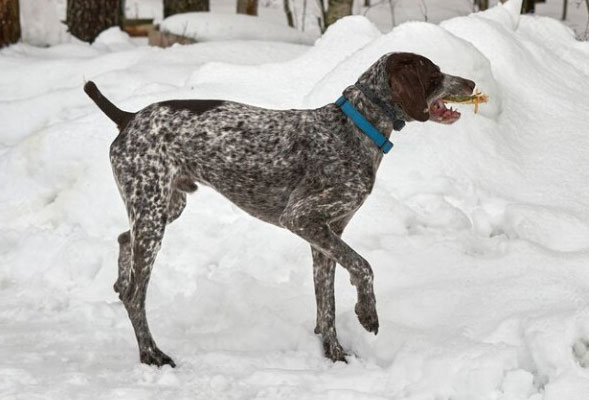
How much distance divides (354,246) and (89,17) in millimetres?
8239

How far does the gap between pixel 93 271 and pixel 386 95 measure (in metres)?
2.49

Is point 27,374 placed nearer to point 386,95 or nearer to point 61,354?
point 61,354

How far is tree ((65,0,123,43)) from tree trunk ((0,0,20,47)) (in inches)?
59.5

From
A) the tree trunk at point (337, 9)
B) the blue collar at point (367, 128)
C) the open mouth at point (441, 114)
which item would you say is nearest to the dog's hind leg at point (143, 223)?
the blue collar at point (367, 128)

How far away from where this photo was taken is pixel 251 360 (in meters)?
5.07

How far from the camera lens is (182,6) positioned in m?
14.3

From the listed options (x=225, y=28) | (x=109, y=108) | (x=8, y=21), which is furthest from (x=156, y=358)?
(x=8, y=21)

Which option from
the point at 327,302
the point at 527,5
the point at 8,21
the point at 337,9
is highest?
the point at 327,302

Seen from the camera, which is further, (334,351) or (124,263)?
(124,263)

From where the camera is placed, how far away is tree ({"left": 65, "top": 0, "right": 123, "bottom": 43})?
13.6m

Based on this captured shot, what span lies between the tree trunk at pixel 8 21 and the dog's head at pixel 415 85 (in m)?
7.86

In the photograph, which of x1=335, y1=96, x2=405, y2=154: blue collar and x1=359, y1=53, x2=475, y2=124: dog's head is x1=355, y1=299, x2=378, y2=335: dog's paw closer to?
x1=335, y1=96, x2=405, y2=154: blue collar

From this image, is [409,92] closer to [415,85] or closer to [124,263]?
[415,85]

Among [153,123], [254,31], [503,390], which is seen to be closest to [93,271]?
[153,123]
